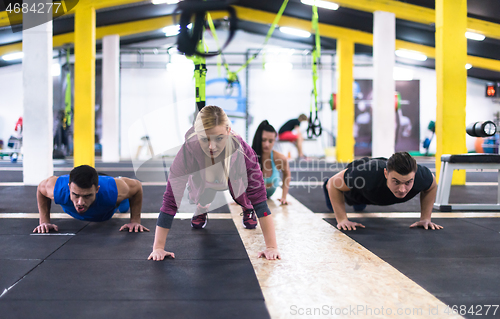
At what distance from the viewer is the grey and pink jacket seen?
1943 millimetres

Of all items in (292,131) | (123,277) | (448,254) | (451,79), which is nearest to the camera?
(123,277)

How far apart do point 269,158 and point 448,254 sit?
82.9 inches

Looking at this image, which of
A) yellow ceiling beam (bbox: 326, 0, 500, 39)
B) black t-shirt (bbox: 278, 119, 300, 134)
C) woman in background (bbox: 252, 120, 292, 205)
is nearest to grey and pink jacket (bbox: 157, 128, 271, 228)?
woman in background (bbox: 252, 120, 292, 205)

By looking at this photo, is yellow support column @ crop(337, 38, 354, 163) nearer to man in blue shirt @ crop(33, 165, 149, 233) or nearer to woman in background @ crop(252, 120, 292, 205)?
woman in background @ crop(252, 120, 292, 205)

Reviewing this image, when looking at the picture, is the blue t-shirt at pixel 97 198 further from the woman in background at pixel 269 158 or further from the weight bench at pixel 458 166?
the weight bench at pixel 458 166

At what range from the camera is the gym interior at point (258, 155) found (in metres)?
1.54

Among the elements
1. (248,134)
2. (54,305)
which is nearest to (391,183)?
(54,305)

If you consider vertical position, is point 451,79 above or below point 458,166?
above

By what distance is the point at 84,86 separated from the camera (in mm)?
7070

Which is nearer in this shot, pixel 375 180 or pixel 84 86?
pixel 375 180

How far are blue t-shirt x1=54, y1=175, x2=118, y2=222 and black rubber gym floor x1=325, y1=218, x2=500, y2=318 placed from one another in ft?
5.46

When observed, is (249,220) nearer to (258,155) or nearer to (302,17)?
(258,155)

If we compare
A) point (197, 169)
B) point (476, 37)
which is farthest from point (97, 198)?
point (476, 37)

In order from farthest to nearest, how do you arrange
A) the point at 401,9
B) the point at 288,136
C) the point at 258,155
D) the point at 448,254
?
the point at 288,136, the point at 401,9, the point at 258,155, the point at 448,254
